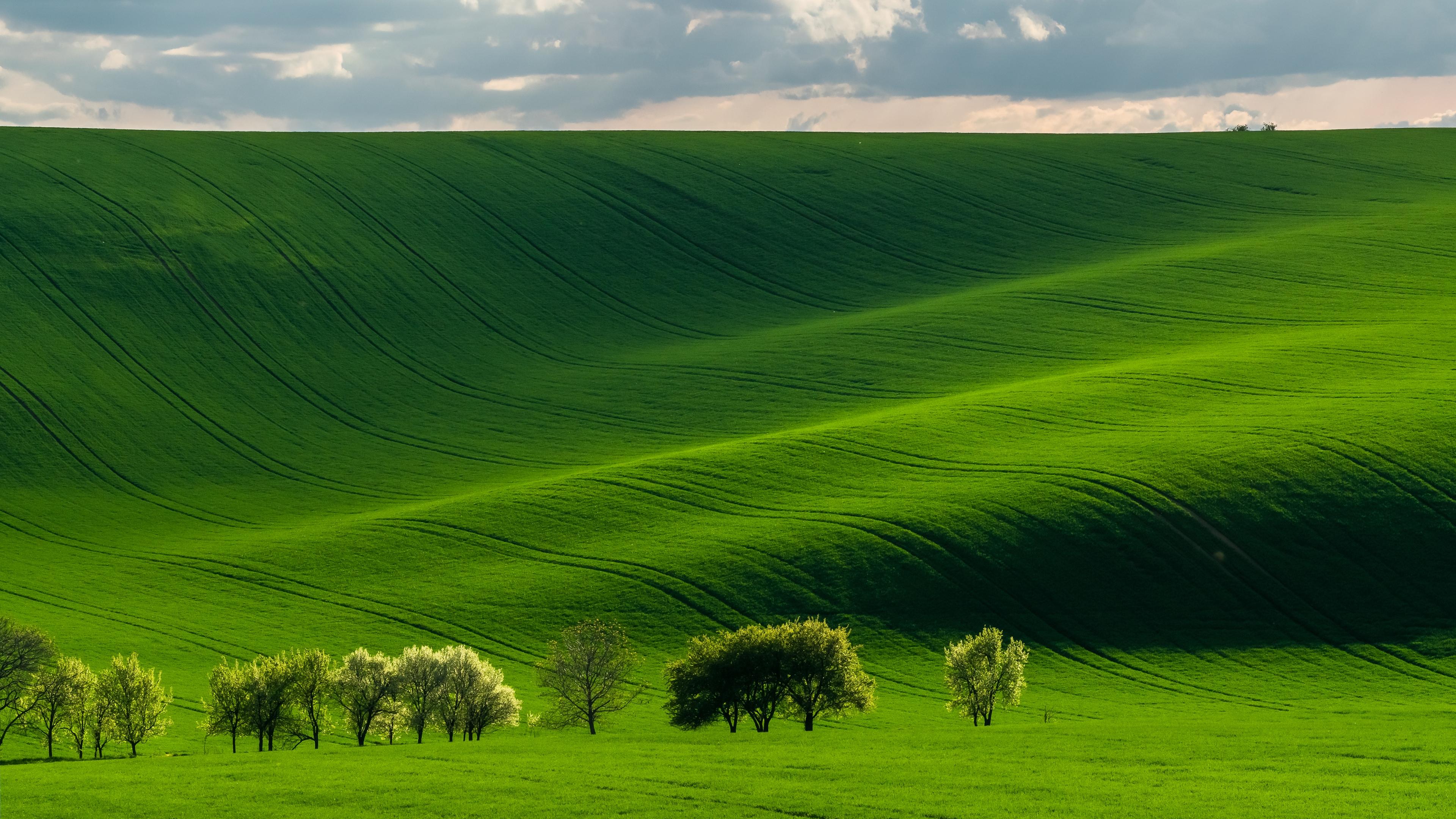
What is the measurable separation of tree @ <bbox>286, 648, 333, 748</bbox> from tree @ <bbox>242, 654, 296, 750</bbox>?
18 cm

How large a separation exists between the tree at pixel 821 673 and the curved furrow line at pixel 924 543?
9.84m

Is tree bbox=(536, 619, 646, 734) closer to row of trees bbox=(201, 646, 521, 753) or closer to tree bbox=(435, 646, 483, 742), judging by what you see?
row of trees bbox=(201, 646, 521, 753)

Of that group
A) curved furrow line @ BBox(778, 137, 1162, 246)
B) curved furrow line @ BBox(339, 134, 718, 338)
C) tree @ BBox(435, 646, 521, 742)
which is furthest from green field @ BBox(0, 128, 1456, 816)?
tree @ BBox(435, 646, 521, 742)

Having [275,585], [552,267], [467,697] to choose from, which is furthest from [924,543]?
[552,267]

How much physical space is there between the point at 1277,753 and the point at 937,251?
65028 millimetres

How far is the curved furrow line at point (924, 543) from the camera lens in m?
40.3

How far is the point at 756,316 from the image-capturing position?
7975 cm

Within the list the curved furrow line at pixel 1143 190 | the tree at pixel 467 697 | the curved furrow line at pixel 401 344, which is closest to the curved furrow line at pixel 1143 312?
the curved furrow line at pixel 1143 190

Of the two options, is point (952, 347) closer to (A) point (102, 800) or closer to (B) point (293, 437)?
(B) point (293, 437)

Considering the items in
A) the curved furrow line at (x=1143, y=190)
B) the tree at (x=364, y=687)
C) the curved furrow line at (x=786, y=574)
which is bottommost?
the tree at (x=364, y=687)

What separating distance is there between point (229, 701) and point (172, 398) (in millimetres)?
36964

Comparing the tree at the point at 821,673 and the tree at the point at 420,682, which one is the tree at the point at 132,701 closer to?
the tree at the point at 420,682

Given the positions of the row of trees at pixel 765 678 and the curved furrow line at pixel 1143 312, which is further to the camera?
the curved furrow line at pixel 1143 312

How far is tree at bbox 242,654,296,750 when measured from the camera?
117 ft
